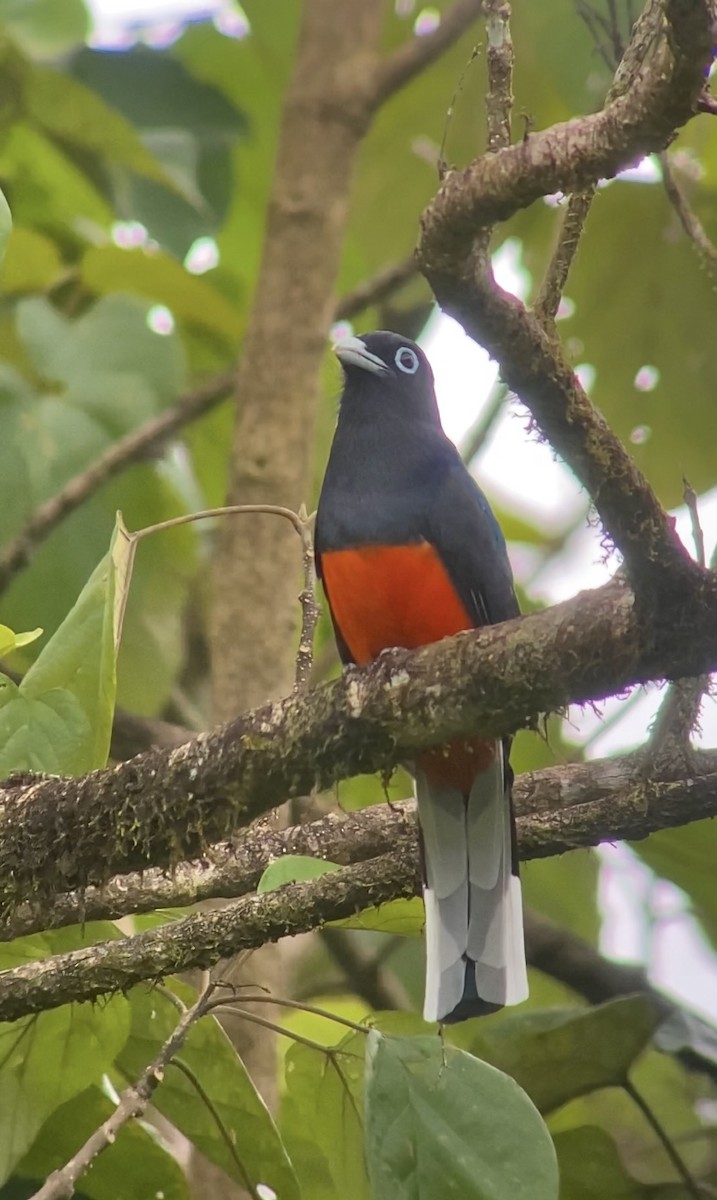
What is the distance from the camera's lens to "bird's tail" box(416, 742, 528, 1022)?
10.7 ft

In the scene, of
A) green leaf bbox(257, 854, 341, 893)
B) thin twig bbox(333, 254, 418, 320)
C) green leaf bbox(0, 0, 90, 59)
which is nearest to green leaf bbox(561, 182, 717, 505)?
thin twig bbox(333, 254, 418, 320)

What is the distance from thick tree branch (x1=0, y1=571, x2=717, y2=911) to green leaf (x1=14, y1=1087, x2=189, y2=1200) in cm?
51

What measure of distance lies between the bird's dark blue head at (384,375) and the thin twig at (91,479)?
663mm

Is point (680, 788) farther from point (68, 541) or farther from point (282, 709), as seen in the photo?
point (68, 541)

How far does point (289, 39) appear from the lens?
537 centimetres

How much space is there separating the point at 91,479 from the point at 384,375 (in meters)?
0.90

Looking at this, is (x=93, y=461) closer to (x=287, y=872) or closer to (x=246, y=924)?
(x=246, y=924)

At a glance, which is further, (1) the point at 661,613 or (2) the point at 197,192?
(2) the point at 197,192

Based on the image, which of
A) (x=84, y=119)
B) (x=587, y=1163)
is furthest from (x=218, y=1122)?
(x=84, y=119)

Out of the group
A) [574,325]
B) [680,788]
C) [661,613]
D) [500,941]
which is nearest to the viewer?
[661,613]

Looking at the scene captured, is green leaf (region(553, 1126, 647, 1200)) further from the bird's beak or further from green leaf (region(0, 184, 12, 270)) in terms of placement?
green leaf (region(0, 184, 12, 270))

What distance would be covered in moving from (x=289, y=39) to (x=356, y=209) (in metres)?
0.65

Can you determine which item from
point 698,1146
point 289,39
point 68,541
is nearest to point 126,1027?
point 68,541

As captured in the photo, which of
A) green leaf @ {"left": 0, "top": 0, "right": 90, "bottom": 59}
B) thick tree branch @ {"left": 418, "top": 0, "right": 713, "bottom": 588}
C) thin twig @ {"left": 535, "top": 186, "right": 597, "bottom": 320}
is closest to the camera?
thick tree branch @ {"left": 418, "top": 0, "right": 713, "bottom": 588}
